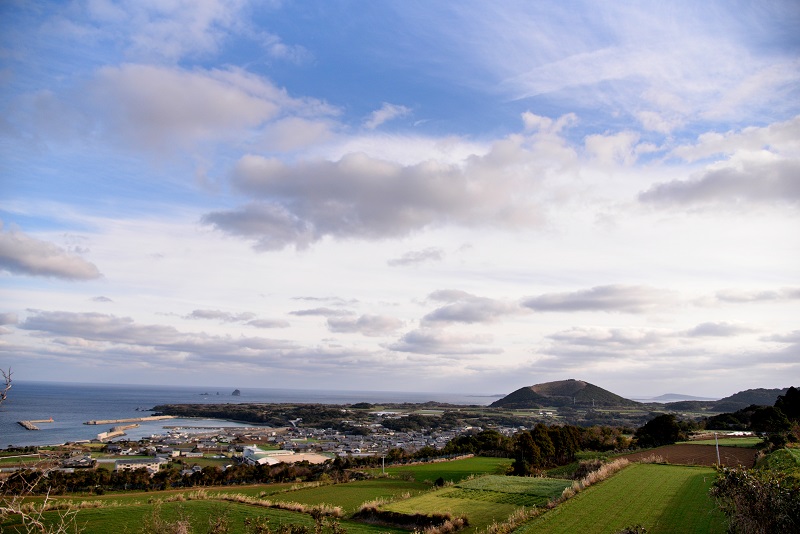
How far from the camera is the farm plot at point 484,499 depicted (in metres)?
22.9

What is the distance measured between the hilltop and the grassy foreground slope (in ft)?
443

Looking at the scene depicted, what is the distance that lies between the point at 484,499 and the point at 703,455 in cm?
2054

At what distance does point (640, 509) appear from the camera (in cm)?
1927

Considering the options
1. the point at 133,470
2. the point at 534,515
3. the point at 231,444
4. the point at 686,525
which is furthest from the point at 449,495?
the point at 231,444

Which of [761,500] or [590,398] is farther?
[590,398]

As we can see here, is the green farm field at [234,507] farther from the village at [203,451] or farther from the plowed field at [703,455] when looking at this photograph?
the plowed field at [703,455]

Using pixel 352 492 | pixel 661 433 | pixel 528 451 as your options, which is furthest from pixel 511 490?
pixel 661 433

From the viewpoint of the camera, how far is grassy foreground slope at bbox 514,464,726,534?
16.8 metres

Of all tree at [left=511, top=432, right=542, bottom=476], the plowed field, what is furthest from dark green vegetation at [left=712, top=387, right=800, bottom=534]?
tree at [left=511, top=432, right=542, bottom=476]

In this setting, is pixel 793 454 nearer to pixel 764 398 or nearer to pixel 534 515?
pixel 534 515

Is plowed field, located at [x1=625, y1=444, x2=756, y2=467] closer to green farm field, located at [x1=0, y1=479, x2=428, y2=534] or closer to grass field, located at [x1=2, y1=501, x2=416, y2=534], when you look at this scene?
green farm field, located at [x1=0, y1=479, x2=428, y2=534]

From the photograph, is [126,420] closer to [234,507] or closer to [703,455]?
[234,507]

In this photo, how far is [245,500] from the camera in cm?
2703

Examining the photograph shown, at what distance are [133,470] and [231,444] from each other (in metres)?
30.4
